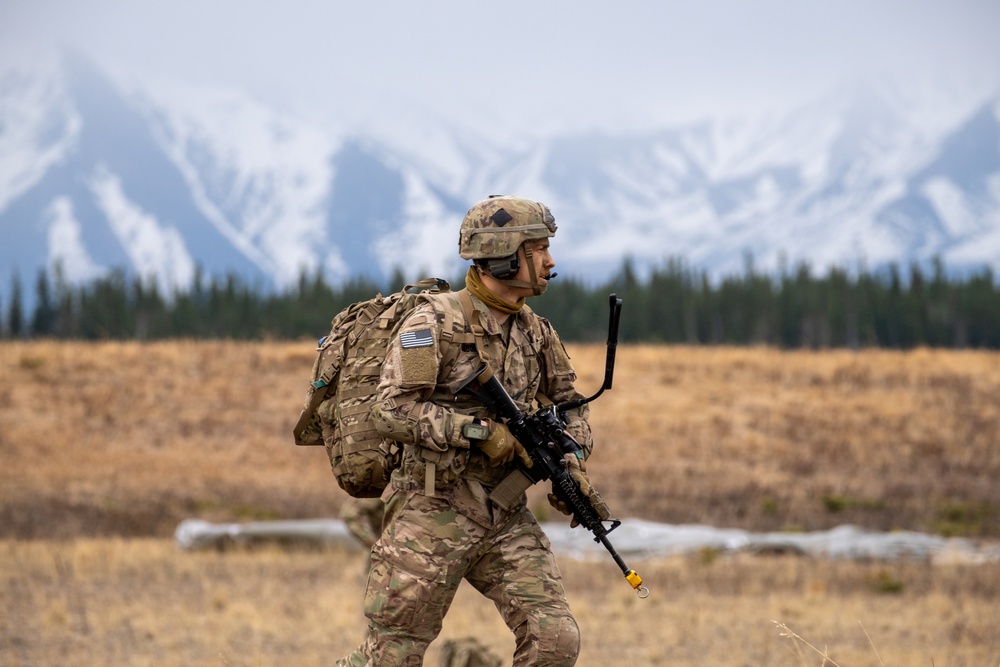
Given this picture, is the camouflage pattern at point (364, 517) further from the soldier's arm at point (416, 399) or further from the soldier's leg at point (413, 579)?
the soldier's arm at point (416, 399)

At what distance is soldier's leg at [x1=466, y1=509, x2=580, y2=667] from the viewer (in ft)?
16.7

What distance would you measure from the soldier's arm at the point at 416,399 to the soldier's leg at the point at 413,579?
37cm

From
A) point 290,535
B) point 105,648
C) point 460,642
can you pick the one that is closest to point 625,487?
point 290,535

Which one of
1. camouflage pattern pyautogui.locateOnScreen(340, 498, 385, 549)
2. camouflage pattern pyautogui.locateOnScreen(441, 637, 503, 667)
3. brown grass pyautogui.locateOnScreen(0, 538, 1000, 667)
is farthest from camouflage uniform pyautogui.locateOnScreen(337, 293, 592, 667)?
camouflage pattern pyautogui.locateOnScreen(340, 498, 385, 549)

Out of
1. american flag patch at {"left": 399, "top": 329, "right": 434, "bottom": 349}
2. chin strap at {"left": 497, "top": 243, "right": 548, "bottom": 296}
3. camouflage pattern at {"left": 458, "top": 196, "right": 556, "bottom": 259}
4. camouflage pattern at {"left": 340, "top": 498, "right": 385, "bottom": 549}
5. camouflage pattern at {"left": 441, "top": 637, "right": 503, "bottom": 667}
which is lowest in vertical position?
camouflage pattern at {"left": 441, "top": 637, "right": 503, "bottom": 667}

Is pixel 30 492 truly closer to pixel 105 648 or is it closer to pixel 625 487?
pixel 625 487

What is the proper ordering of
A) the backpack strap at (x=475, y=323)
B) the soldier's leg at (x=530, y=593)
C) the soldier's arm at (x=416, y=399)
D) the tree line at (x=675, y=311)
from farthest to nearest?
the tree line at (x=675, y=311), the backpack strap at (x=475, y=323), the soldier's leg at (x=530, y=593), the soldier's arm at (x=416, y=399)

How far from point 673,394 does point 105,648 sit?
21.7 meters

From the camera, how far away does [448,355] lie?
521cm

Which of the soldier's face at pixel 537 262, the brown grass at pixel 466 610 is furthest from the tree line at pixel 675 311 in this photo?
the soldier's face at pixel 537 262

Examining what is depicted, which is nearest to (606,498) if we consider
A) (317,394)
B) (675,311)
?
(317,394)

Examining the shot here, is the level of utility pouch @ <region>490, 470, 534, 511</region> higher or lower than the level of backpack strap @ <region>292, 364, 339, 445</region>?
lower

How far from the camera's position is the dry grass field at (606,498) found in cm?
990

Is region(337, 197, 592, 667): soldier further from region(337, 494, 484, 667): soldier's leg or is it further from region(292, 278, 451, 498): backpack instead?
region(292, 278, 451, 498): backpack
